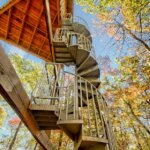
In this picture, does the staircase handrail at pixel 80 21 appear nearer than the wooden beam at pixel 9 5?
No

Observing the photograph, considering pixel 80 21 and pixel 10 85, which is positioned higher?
pixel 80 21

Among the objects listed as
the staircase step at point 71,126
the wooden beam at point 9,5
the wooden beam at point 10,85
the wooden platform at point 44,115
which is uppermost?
the wooden beam at point 9,5

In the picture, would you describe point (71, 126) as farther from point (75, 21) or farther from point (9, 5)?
point (75, 21)

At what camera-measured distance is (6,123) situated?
11.7 metres

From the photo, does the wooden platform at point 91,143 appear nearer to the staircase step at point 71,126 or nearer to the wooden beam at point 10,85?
the staircase step at point 71,126

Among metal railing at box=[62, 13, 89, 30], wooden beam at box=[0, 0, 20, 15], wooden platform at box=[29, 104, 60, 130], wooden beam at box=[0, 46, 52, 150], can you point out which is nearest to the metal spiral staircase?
wooden platform at box=[29, 104, 60, 130]

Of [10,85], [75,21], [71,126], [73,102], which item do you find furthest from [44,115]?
[75,21]

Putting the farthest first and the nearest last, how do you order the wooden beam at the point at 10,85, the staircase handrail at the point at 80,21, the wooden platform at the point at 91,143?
1. the staircase handrail at the point at 80,21
2. the wooden platform at the point at 91,143
3. the wooden beam at the point at 10,85

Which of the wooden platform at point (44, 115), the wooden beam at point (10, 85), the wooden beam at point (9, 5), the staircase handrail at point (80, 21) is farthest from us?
the staircase handrail at point (80, 21)

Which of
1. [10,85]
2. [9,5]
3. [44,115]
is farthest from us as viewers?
[9,5]

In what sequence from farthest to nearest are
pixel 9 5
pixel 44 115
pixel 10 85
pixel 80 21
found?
pixel 80 21
pixel 9 5
pixel 44 115
pixel 10 85

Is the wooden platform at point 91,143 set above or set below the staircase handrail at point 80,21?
below

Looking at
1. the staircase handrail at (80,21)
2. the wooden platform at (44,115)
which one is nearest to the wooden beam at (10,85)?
the wooden platform at (44,115)

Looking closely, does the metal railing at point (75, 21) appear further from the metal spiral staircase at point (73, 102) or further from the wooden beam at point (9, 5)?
the wooden beam at point (9, 5)
